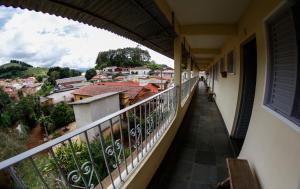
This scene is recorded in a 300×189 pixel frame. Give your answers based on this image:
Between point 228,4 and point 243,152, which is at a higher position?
point 228,4

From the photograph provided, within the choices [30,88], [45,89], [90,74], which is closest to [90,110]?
[30,88]

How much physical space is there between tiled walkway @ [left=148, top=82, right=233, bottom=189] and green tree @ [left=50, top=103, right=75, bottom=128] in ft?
49.8

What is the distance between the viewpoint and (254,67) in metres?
3.05

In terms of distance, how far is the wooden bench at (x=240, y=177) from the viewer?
1731mm

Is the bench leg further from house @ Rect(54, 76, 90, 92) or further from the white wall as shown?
house @ Rect(54, 76, 90, 92)

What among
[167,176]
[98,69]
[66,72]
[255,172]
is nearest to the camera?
[255,172]

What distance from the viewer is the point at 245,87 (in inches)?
123

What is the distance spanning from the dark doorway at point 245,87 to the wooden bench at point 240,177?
1.22 meters

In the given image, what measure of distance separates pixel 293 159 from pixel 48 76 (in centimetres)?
2802

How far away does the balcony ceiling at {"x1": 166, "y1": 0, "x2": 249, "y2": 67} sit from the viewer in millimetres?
2479

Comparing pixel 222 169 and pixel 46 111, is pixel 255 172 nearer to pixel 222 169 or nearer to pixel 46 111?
pixel 222 169

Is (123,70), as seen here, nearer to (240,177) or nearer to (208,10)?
(208,10)

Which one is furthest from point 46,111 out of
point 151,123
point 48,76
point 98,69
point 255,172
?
point 255,172

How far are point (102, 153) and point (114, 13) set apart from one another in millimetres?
1768
